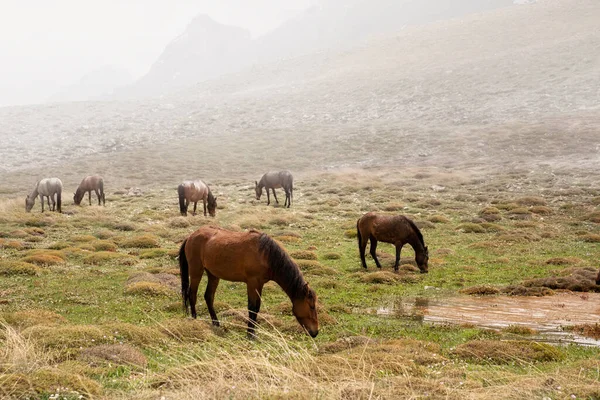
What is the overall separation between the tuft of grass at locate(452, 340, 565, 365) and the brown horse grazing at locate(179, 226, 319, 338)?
309 cm

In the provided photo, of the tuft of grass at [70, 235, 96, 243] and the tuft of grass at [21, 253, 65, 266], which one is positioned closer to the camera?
the tuft of grass at [21, 253, 65, 266]

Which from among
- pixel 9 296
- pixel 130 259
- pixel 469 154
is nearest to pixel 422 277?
pixel 130 259

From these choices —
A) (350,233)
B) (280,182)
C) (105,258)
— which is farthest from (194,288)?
(280,182)

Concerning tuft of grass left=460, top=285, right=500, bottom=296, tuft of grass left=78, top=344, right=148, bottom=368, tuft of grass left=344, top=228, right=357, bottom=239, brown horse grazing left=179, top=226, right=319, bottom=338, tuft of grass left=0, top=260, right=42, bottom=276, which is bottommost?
tuft of grass left=344, top=228, right=357, bottom=239

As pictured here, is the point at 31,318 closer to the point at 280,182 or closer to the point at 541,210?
the point at 280,182

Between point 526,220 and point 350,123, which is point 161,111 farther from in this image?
point 526,220

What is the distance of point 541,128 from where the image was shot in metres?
69.2

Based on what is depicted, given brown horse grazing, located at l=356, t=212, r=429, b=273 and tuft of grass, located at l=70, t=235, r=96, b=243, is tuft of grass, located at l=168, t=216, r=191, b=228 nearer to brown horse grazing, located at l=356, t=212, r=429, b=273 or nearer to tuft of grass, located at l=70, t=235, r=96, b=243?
tuft of grass, located at l=70, t=235, r=96, b=243

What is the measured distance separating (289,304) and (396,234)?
25.2 ft

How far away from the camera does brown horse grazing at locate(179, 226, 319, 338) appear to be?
11586mm

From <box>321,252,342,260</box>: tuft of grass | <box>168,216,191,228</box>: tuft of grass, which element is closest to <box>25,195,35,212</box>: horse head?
<box>168,216,191,228</box>: tuft of grass

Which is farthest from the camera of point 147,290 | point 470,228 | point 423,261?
point 470,228

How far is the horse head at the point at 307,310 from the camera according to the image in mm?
11508

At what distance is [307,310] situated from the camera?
1154cm
